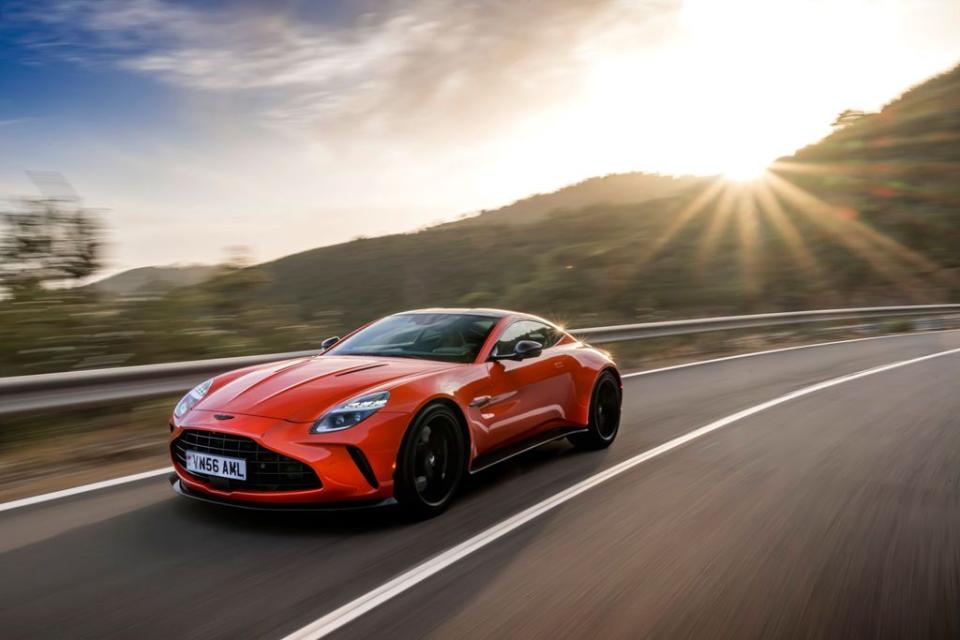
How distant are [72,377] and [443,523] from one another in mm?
3624

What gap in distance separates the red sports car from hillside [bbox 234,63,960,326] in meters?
15.9

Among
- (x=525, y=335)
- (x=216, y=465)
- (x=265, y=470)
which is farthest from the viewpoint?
(x=525, y=335)

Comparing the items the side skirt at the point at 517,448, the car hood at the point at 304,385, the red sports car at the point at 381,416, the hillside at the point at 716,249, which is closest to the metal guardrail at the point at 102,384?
the red sports car at the point at 381,416

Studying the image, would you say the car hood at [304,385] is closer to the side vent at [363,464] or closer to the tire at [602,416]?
the side vent at [363,464]

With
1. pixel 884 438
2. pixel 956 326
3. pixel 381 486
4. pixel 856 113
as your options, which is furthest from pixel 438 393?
pixel 856 113

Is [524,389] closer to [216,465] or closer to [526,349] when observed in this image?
[526,349]

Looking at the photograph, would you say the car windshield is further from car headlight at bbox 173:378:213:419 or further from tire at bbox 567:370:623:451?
tire at bbox 567:370:623:451

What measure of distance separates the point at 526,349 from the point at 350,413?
1749mm

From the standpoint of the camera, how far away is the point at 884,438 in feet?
25.8

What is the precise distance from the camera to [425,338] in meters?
6.24

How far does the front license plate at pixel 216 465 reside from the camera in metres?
4.63

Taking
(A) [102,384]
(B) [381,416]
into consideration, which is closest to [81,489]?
(A) [102,384]

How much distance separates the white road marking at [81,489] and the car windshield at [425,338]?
163 cm

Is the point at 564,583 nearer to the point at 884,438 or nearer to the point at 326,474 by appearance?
the point at 326,474
